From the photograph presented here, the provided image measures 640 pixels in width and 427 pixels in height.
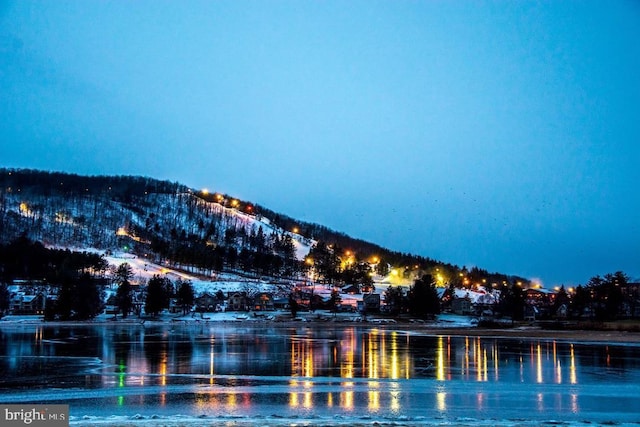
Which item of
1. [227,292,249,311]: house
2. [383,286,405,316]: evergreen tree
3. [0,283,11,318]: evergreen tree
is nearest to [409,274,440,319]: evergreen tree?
[383,286,405,316]: evergreen tree

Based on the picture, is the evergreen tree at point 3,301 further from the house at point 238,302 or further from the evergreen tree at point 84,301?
the house at point 238,302

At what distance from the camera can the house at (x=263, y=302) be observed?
Result: 418 feet

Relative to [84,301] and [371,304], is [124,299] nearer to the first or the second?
[84,301]

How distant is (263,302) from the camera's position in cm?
12938

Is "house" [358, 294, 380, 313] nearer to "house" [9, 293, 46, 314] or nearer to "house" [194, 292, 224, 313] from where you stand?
"house" [194, 292, 224, 313]

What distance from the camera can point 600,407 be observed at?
1714 centimetres

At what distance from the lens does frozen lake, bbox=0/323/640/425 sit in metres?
15.8

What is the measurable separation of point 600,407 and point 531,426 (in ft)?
15.1

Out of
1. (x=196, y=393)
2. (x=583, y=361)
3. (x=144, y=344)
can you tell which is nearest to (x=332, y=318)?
(x=144, y=344)

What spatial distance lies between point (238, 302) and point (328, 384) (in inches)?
4277

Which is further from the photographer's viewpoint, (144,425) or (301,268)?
(301,268)

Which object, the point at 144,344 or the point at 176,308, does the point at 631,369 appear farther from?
the point at 176,308

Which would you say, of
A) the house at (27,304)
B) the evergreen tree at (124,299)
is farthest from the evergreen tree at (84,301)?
the house at (27,304)

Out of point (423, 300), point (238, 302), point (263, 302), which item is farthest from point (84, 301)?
point (423, 300)
